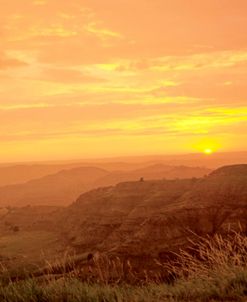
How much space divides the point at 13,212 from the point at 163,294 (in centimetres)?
10477

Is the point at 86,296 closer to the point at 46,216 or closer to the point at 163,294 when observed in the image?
the point at 163,294

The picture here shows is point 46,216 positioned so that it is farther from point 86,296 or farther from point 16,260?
point 86,296

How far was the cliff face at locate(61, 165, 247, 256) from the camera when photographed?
2174 inches

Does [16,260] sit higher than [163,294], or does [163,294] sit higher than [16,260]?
[163,294]

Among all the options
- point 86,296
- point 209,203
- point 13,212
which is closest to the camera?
point 86,296

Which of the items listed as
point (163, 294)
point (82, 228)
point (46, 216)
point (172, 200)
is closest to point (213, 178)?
point (172, 200)

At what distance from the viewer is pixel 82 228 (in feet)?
245

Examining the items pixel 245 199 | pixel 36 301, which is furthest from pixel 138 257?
pixel 36 301

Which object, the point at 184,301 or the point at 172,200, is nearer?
the point at 184,301

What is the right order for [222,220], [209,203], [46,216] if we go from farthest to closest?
[46,216]
[209,203]
[222,220]

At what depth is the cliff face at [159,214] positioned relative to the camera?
181 feet


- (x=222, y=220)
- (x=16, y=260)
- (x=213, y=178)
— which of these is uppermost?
(x=213, y=178)

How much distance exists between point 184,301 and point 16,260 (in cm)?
5548

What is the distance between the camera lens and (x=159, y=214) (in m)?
60.4
